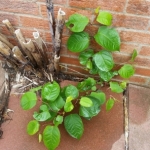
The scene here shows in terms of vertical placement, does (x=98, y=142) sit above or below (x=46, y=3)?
below

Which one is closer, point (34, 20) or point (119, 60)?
point (34, 20)

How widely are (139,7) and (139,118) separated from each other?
63cm

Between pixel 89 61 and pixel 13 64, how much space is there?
46cm

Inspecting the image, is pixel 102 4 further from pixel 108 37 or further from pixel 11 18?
pixel 11 18

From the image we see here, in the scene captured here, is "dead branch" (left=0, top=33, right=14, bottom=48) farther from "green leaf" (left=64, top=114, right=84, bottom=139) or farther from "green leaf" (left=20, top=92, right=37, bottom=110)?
"green leaf" (left=64, top=114, right=84, bottom=139)

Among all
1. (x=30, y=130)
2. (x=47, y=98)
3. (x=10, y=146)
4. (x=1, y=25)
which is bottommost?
(x=10, y=146)

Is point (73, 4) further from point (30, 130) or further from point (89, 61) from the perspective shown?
point (30, 130)

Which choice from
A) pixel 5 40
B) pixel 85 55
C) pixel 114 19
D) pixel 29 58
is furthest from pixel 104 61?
pixel 5 40

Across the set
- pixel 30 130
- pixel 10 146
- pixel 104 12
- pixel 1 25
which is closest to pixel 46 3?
pixel 104 12

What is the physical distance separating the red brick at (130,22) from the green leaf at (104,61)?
166 mm

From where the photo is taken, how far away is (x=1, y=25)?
1.17 m

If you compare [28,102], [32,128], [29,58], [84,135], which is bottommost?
[84,135]

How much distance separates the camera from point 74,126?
1080 millimetres

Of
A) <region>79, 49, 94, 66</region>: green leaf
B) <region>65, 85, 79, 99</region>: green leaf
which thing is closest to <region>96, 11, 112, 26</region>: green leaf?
<region>79, 49, 94, 66</region>: green leaf
